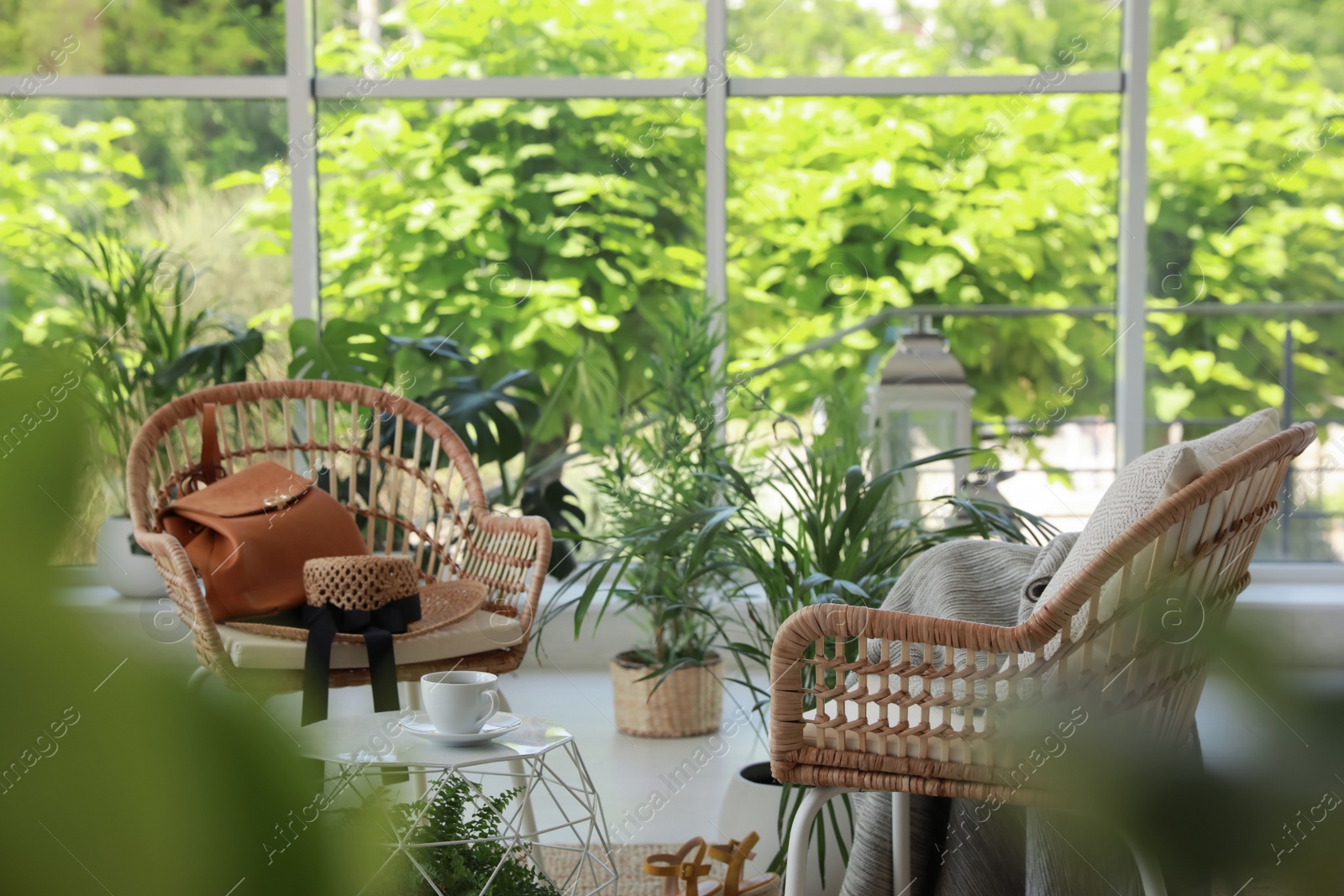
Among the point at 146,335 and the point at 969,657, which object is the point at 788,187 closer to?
the point at 146,335

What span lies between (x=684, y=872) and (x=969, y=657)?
0.62 m

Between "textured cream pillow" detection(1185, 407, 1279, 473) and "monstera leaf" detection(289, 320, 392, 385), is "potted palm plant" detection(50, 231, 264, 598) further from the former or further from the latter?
"textured cream pillow" detection(1185, 407, 1279, 473)

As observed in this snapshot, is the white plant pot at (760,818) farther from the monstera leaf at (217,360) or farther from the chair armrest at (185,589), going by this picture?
the monstera leaf at (217,360)

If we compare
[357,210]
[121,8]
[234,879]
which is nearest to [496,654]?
[234,879]

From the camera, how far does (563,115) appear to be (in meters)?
3.70

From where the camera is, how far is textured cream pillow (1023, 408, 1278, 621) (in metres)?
1.15

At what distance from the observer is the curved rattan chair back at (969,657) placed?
1071mm

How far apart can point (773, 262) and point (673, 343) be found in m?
1.02

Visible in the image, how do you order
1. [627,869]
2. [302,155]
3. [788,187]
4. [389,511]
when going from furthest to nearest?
1. [788,187]
2. [302,155]
3. [389,511]
4. [627,869]

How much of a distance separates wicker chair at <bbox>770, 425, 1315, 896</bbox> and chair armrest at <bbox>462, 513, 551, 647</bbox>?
0.70m

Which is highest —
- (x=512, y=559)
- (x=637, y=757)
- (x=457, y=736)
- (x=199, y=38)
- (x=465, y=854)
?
(x=199, y=38)

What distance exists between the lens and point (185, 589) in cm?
171

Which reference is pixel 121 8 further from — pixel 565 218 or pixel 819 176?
pixel 819 176

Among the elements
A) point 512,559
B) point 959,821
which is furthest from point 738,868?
point 512,559
